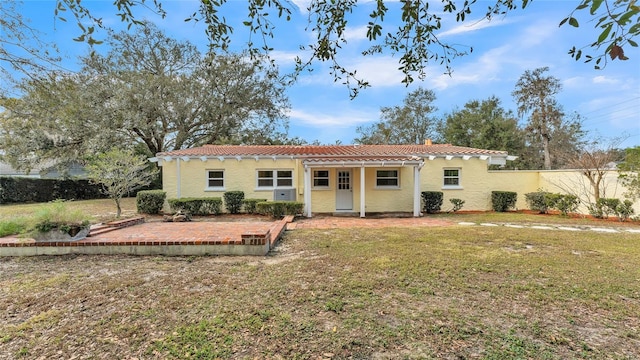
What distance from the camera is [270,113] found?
26109 millimetres

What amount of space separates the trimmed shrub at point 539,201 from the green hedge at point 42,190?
80.1 feet

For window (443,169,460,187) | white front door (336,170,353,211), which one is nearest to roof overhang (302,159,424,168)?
white front door (336,170,353,211)

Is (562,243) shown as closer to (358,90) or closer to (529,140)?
(358,90)

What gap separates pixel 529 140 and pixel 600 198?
67.0 ft

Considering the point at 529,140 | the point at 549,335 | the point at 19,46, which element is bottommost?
the point at 549,335

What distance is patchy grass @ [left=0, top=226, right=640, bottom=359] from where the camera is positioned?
9.54 ft

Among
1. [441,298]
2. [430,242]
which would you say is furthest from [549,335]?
[430,242]

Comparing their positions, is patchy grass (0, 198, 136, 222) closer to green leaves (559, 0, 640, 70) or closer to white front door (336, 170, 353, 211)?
white front door (336, 170, 353, 211)

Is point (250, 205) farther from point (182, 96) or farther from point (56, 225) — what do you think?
point (182, 96)

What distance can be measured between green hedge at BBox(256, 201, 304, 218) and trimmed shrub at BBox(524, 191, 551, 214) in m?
11.3

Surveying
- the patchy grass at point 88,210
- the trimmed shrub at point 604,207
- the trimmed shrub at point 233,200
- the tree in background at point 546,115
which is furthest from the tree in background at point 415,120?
the patchy grass at point 88,210

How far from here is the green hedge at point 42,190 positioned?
19.7m

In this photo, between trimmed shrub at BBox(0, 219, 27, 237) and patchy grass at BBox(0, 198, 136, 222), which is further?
patchy grass at BBox(0, 198, 136, 222)

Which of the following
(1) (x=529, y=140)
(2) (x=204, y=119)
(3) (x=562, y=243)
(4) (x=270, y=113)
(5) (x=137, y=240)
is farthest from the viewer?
(1) (x=529, y=140)
